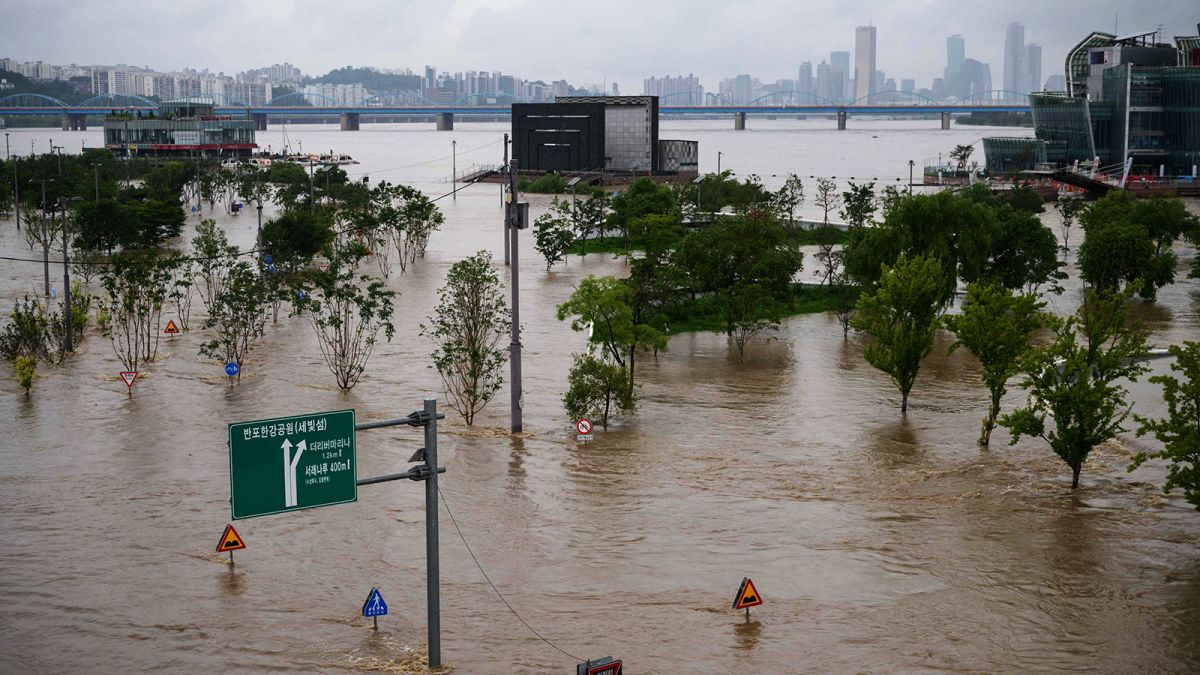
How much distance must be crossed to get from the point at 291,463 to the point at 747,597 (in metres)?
6.79

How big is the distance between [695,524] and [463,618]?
18.2 feet

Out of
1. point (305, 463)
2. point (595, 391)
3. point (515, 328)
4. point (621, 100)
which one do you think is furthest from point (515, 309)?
point (621, 100)

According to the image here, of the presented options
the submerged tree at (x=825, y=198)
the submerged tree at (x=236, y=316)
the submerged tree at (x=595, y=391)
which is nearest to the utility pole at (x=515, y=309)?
the submerged tree at (x=595, y=391)

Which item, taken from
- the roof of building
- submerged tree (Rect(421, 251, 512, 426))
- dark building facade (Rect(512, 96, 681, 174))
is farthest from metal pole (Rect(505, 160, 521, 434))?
the roof of building

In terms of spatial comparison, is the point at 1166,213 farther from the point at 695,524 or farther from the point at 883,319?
the point at 695,524

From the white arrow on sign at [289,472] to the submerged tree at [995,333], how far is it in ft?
56.9


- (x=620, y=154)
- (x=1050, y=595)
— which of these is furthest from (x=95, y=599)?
(x=620, y=154)

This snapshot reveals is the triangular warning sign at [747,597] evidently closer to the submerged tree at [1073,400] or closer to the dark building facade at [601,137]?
the submerged tree at [1073,400]

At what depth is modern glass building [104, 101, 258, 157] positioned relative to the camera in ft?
478

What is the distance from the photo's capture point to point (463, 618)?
17406 mm

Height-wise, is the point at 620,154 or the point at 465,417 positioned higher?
the point at 620,154

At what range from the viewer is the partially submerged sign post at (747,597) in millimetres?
17234

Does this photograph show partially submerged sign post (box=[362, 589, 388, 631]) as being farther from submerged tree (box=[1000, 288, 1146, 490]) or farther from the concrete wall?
the concrete wall

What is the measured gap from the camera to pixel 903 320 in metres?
30.1
